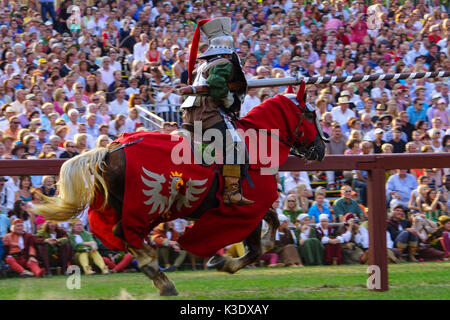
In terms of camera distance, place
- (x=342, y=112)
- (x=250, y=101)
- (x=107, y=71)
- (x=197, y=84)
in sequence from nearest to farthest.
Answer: (x=197, y=84), (x=250, y=101), (x=342, y=112), (x=107, y=71)

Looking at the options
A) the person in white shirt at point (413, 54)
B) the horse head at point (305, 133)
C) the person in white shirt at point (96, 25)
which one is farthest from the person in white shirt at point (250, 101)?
the horse head at point (305, 133)

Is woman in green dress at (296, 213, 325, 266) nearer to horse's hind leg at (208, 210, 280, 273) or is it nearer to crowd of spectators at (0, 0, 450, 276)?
crowd of spectators at (0, 0, 450, 276)

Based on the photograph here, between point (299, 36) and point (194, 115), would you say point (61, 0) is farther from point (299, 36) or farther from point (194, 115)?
point (194, 115)

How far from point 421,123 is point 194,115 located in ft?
20.1

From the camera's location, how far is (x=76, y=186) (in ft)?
18.6

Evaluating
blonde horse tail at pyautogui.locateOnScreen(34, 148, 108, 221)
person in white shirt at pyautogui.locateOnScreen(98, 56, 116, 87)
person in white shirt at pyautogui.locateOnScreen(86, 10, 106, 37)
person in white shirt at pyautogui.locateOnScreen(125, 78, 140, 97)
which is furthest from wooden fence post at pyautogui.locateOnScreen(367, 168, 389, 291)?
person in white shirt at pyautogui.locateOnScreen(86, 10, 106, 37)

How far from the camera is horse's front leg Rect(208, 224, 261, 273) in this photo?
639 centimetres

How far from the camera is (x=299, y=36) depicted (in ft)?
50.2

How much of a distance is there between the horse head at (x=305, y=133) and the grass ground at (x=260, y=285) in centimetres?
132

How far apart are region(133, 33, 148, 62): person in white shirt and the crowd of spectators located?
23 millimetres

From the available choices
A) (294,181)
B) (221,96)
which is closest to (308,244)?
(294,181)

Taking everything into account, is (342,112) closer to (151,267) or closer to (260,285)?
(260,285)

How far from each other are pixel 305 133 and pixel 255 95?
5.19 m

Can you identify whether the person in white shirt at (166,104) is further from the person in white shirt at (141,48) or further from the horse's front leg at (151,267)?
the horse's front leg at (151,267)
